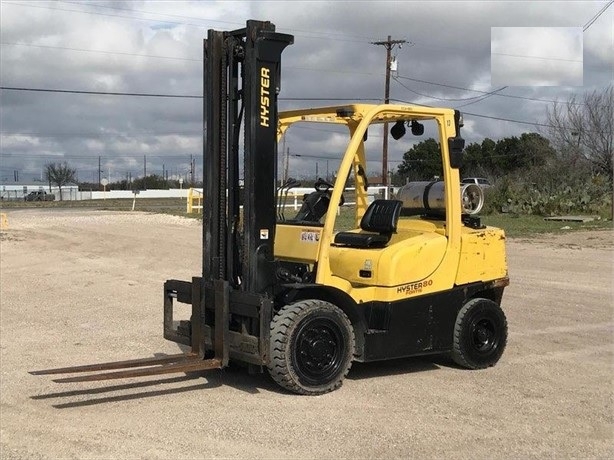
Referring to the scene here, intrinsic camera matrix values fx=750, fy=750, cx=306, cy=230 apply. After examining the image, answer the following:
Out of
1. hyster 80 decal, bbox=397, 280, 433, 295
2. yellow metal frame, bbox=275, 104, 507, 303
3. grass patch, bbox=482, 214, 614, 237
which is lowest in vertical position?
grass patch, bbox=482, 214, 614, 237

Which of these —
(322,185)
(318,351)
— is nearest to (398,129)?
(322,185)

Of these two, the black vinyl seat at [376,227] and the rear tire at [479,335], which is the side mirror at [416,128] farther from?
the rear tire at [479,335]

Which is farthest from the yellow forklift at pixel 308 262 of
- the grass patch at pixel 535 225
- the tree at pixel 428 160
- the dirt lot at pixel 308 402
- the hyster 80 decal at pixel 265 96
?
the grass patch at pixel 535 225

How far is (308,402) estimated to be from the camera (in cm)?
620

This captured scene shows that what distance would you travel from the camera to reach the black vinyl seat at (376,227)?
6.95 meters

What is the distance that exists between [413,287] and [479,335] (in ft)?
3.72

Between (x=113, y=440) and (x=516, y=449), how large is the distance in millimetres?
2800

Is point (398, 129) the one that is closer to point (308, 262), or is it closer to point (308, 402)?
point (308, 262)

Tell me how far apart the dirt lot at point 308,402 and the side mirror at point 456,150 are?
2.05 meters

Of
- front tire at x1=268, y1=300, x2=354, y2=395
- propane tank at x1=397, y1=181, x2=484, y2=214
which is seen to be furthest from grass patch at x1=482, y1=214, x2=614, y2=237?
front tire at x1=268, y1=300, x2=354, y2=395

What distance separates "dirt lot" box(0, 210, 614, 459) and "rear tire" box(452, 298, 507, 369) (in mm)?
160

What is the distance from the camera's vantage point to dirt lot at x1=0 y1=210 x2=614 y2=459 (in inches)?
204

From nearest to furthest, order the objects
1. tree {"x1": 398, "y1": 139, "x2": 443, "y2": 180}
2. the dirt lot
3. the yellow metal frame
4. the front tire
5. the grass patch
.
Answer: the dirt lot
the front tire
the yellow metal frame
tree {"x1": 398, "y1": 139, "x2": 443, "y2": 180}
the grass patch

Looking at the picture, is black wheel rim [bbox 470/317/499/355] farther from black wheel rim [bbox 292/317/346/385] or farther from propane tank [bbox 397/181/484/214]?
black wheel rim [bbox 292/317/346/385]
